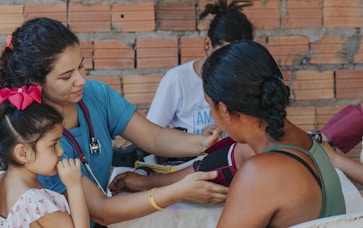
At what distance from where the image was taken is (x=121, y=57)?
306 centimetres

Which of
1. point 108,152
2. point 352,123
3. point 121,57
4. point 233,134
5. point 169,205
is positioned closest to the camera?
point 233,134

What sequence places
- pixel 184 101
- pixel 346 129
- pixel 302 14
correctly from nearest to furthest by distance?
pixel 346 129
pixel 184 101
pixel 302 14

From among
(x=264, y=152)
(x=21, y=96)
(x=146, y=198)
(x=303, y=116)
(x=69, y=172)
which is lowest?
(x=303, y=116)

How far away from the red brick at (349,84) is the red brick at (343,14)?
265mm

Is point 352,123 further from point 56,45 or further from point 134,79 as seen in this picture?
point 56,45

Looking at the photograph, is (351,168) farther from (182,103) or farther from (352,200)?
(182,103)

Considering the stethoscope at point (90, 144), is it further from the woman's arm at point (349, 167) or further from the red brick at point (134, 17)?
the red brick at point (134, 17)

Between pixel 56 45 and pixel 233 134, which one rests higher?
pixel 56 45

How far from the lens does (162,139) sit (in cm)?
222

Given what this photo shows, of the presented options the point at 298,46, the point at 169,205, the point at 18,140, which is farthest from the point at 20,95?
the point at 298,46

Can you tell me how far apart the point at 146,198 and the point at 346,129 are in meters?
1.22

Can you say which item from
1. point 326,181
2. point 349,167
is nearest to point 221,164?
point 326,181

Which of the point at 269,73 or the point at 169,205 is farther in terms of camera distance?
the point at 169,205

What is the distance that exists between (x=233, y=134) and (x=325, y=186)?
11.6 inches
